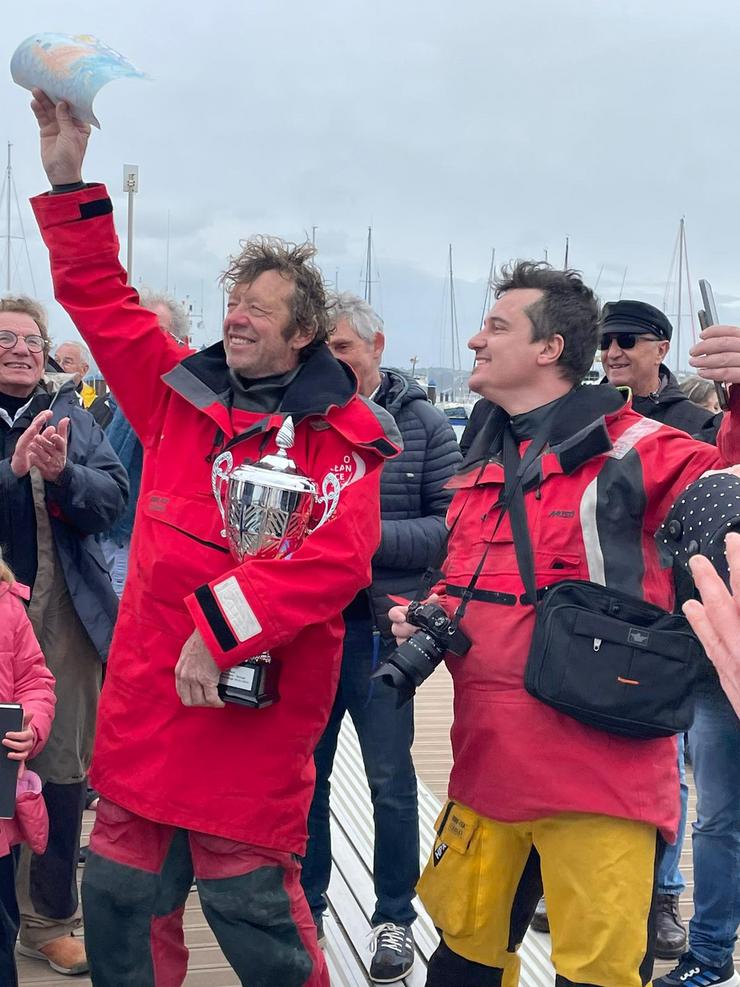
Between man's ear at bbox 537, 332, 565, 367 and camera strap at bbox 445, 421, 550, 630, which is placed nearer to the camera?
camera strap at bbox 445, 421, 550, 630

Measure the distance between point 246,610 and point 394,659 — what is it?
14.7 inches

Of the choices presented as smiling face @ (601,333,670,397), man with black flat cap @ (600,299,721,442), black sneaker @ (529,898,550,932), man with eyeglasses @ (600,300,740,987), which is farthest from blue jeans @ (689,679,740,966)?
smiling face @ (601,333,670,397)

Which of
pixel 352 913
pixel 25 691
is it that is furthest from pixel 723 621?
pixel 352 913

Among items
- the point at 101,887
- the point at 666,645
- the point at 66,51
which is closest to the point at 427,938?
the point at 101,887

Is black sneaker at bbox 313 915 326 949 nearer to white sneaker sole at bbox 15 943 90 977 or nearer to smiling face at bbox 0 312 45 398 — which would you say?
white sneaker sole at bbox 15 943 90 977

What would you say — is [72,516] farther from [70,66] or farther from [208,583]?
[70,66]

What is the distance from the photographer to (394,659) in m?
2.48

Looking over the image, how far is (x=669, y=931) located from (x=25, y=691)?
89.0 inches

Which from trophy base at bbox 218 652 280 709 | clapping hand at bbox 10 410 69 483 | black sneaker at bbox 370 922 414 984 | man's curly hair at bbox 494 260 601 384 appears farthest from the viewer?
black sneaker at bbox 370 922 414 984

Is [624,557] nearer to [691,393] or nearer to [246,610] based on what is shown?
[246,610]

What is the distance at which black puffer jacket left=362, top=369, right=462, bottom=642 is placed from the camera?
348 cm

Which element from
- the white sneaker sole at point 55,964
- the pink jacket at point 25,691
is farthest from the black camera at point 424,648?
the white sneaker sole at point 55,964

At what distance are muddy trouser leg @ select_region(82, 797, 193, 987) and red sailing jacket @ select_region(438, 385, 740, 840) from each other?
73 centimetres

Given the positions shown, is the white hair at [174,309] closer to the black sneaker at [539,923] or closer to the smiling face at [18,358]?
the smiling face at [18,358]
